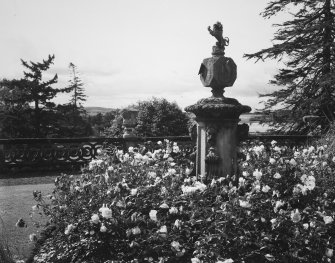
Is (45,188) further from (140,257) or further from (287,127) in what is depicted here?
(287,127)

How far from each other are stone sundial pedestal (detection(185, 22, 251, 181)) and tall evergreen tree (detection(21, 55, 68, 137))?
2833cm

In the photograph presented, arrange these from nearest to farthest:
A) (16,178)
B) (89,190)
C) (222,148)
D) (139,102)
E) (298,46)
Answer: (89,190), (222,148), (16,178), (298,46), (139,102)

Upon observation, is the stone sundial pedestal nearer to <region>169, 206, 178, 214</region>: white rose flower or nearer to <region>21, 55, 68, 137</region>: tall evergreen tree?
<region>169, 206, 178, 214</region>: white rose flower

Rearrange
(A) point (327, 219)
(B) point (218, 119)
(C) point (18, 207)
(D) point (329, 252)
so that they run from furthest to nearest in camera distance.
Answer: (C) point (18, 207)
(B) point (218, 119)
(A) point (327, 219)
(D) point (329, 252)

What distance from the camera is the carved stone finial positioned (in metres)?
5.74

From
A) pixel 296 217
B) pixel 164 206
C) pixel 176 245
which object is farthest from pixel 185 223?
pixel 296 217

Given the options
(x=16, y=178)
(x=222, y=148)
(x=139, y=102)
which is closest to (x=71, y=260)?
(x=222, y=148)

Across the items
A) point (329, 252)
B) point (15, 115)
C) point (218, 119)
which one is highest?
Result: point (15, 115)

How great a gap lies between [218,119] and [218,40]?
1.43 meters

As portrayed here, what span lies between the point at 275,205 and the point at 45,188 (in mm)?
6826

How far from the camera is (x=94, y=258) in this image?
394 cm

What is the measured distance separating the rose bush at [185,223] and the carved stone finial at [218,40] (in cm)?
225

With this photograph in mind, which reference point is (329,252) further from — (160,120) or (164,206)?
(160,120)

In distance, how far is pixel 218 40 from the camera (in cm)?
583
